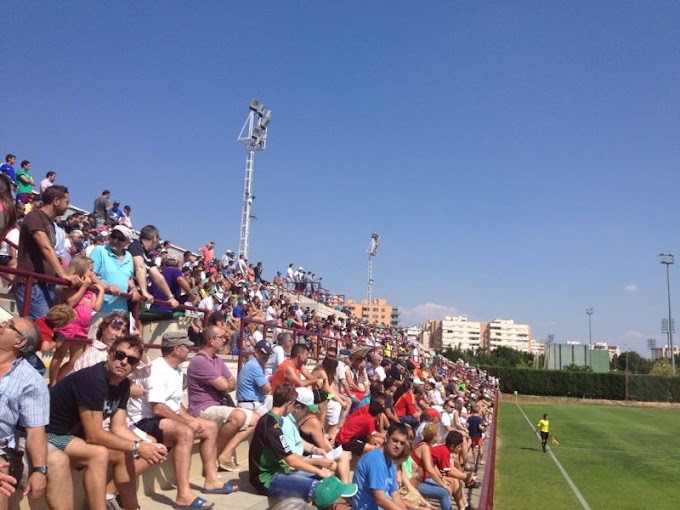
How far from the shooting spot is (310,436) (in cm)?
780

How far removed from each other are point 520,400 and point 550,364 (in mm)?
33492

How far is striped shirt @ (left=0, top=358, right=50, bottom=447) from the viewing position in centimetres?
366

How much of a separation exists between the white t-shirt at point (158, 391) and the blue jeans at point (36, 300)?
1119mm

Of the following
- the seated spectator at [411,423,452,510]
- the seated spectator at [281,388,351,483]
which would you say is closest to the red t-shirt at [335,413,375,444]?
the seated spectator at [281,388,351,483]

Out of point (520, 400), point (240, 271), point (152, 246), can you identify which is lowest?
point (520, 400)

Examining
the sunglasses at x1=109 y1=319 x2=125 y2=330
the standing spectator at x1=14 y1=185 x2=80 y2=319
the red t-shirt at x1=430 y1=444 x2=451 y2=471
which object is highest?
the standing spectator at x1=14 y1=185 x2=80 y2=319

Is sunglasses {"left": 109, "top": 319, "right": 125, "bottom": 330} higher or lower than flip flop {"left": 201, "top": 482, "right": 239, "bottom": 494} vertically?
higher

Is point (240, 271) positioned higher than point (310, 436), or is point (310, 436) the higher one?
point (240, 271)

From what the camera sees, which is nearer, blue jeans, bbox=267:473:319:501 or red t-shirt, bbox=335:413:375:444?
blue jeans, bbox=267:473:319:501

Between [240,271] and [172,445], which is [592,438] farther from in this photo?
[172,445]

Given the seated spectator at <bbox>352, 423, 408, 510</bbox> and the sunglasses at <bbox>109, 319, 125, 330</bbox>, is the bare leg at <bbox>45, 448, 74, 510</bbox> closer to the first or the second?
the sunglasses at <bbox>109, 319, 125, 330</bbox>

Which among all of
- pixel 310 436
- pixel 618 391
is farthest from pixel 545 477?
pixel 618 391

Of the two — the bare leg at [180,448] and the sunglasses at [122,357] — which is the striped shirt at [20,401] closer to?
the sunglasses at [122,357]

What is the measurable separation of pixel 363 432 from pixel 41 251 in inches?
194
